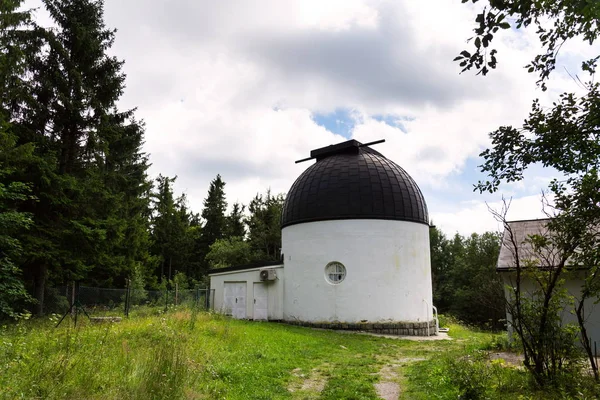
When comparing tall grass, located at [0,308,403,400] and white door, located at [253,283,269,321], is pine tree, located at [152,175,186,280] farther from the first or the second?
tall grass, located at [0,308,403,400]

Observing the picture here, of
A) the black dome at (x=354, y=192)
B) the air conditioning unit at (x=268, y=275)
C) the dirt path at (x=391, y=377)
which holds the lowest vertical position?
the dirt path at (x=391, y=377)

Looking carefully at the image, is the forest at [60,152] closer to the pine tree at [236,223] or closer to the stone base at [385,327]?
the stone base at [385,327]

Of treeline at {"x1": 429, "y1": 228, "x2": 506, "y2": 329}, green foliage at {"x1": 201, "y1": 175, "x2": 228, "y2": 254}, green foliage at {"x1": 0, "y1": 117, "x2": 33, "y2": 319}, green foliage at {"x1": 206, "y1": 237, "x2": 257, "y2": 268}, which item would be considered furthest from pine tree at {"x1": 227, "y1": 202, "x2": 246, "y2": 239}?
green foliage at {"x1": 0, "y1": 117, "x2": 33, "y2": 319}

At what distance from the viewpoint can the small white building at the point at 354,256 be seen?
17406 mm

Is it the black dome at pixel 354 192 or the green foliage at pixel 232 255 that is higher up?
the black dome at pixel 354 192

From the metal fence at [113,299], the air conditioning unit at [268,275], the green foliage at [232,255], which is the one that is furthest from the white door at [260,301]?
the green foliage at [232,255]

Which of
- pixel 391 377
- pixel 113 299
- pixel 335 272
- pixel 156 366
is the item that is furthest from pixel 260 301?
pixel 156 366

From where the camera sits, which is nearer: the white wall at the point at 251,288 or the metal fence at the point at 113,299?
the metal fence at the point at 113,299

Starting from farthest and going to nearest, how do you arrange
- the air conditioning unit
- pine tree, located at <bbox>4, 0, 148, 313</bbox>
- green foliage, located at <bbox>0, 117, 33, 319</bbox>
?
the air conditioning unit → pine tree, located at <bbox>4, 0, 148, 313</bbox> → green foliage, located at <bbox>0, 117, 33, 319</bbox>

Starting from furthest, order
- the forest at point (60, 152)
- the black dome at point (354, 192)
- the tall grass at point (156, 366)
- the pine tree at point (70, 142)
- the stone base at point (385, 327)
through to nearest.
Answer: the black dome at point (354, 192)
the stone base at point (385, 327)
the pine tree at point (70, 142)
the forest at point (60, 152)
the tall grass at point (156, 366)

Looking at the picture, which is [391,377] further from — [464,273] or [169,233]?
[169,233]

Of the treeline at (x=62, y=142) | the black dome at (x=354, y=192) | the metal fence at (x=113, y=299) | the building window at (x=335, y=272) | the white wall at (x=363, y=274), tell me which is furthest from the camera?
the black dome at (x=354, y=192)

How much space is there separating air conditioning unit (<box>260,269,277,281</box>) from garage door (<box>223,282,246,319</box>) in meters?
1.45

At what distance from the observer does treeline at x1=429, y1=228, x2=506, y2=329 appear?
33062mm
